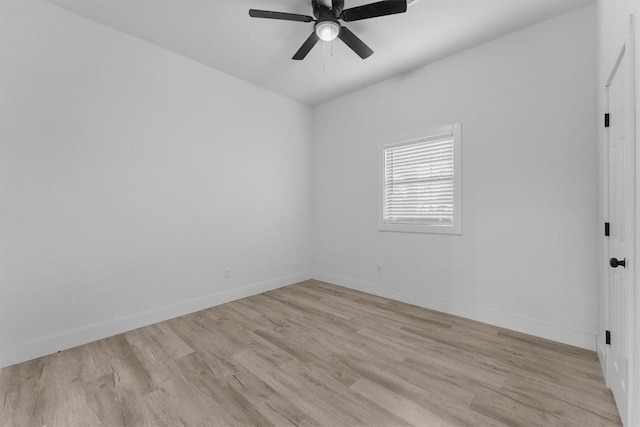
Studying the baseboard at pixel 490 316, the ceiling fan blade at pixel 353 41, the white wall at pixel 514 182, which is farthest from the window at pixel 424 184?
the ceiling fan blade at pixel 353 41

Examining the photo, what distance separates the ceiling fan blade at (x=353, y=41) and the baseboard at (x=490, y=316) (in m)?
2.79

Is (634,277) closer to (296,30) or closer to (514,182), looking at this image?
(514,182)

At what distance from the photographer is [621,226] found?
5.19 feet

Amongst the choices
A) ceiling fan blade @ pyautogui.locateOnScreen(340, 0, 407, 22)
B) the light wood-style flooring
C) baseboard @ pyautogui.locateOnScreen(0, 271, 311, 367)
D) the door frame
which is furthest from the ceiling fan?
baseboard @ pyautogui.locateOnScreen(0, 271, 311, 367)

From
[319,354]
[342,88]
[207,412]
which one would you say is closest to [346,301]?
[319,354]

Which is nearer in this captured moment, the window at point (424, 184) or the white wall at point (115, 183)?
the white wall at point (115, 183)

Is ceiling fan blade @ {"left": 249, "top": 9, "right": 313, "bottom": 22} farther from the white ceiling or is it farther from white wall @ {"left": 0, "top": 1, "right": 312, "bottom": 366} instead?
white wall @ {"left": 0, "top": 1, "right": 312, "bottom": 366}

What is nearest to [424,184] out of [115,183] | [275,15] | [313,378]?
[275,15]

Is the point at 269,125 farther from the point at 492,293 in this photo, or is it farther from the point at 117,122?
the point at 492,293

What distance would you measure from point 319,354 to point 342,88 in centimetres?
350

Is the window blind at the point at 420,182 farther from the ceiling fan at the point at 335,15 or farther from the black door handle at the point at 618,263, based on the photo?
the black door handle at the point at 618,263

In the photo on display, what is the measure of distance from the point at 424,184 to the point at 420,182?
0.19ft

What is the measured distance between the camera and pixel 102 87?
8.61 ft

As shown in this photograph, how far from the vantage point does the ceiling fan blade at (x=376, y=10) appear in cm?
197
